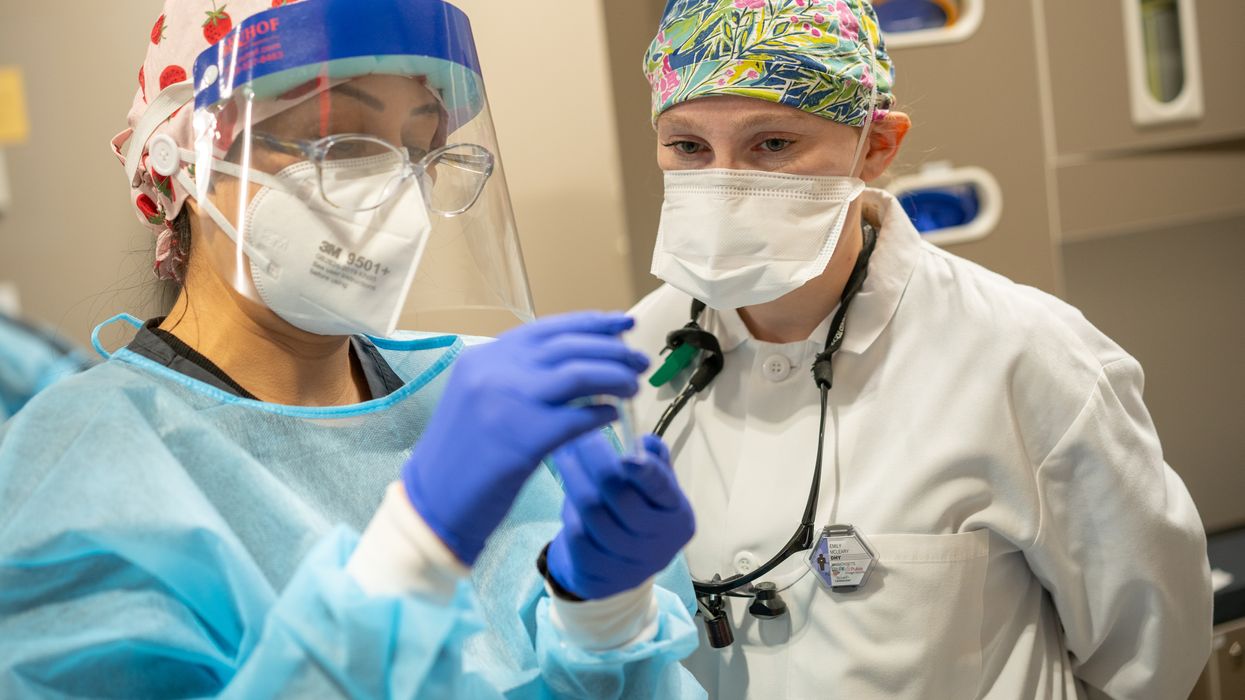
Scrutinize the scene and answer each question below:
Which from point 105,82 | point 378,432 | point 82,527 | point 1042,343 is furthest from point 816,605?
point 105,82

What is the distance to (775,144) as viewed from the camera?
4.72 feet

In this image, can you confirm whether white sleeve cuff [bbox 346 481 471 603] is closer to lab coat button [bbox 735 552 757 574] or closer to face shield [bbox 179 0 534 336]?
face shield [bbox 179 0 534 336]

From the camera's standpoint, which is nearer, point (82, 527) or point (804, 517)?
point (82, 527)

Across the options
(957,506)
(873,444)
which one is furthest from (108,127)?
(957,506)

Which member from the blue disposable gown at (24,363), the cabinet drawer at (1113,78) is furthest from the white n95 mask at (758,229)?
the cabinet drawer at (1113,78)

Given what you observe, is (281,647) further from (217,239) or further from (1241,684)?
(1241,684)

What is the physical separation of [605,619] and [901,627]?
52cm

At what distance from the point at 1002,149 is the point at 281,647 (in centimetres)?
197

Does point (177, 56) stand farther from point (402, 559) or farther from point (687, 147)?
point (687, 147)

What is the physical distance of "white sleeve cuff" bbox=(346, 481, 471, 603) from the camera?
83 cm

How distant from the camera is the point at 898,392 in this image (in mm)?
1452

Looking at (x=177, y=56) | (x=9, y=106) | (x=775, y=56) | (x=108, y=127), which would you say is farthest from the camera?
(x=108, y=127)

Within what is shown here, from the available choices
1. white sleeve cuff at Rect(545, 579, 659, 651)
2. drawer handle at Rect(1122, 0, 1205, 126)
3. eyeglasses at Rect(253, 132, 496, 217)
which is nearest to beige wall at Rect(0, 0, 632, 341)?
eyeglasses at Rect(253, 132, 496, 217)

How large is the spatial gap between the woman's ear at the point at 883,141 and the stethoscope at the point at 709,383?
0.10 metres
